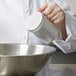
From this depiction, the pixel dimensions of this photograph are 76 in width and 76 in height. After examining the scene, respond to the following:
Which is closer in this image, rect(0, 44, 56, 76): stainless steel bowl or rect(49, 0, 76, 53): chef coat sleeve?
rect(0, 44, 56, 76): stainless steel bowl

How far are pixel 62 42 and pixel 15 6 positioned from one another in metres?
0.23

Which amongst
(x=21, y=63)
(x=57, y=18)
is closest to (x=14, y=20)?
(x=57, y=18)

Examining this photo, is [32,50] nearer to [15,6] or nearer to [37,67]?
[37,67]

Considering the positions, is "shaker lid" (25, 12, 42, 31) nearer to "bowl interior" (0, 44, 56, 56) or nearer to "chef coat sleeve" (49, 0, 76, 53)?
"bowl interior" (0, 44, 56, 56)

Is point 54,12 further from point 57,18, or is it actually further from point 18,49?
point 18,49

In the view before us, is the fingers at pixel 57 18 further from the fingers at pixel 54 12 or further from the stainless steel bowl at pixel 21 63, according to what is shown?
the stainless steel bowl at pixel 21 63

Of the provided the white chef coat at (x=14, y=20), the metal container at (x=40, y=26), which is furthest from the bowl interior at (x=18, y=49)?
the white chef coat at (x=14, y=20)

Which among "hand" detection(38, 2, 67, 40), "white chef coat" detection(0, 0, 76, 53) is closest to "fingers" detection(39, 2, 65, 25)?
"hand" detection(38, 2, 67, 40)

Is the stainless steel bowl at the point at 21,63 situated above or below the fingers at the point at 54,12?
below

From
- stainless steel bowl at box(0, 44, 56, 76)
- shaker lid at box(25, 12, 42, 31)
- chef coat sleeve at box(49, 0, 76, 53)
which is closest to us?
stainless steel bowl at box(0, 44, 56, 76)

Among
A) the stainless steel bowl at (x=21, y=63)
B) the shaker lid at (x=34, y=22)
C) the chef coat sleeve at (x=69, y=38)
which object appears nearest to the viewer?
the stainless steel bowl at (x=21, y=63)

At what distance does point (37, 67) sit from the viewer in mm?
389

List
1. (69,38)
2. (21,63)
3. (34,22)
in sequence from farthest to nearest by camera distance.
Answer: (69,38), (34,22), (21,63)

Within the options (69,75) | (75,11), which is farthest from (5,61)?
(75,11)
